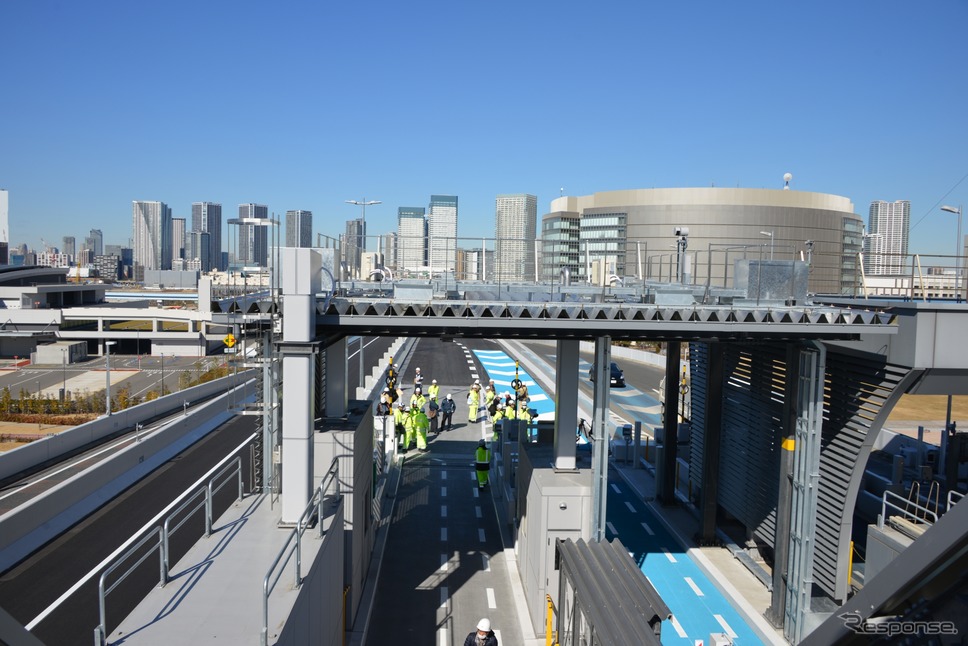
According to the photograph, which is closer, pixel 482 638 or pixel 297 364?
pixel 482 638

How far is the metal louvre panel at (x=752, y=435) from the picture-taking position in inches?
498

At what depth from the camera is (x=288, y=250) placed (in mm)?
8617

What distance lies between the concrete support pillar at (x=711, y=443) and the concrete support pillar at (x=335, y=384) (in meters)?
7.28

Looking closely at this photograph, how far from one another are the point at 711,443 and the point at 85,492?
1497 cm

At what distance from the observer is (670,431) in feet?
51.7

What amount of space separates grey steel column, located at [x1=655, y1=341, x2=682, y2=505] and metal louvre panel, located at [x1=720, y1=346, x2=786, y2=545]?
1149 mm

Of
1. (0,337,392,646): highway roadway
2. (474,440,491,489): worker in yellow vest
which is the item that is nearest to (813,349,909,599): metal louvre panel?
(474,440,491,489): worker in yellow vest

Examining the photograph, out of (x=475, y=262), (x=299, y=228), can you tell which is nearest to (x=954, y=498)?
(x=475, y=262)

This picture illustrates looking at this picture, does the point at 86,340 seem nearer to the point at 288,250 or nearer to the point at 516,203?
the point at 288,250

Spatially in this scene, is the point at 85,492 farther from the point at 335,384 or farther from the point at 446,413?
the point at 446,413

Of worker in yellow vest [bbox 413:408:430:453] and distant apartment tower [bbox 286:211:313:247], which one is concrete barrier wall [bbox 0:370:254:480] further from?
distant apartment tower [bbox 286:211:313:247]

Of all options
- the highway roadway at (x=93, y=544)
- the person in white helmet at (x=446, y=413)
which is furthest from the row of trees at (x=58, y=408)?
the person in white helmet at (x=446, y=413)

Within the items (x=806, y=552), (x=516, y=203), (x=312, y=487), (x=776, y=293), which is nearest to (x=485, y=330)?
(x=312, y=487)

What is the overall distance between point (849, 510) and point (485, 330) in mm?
5966
